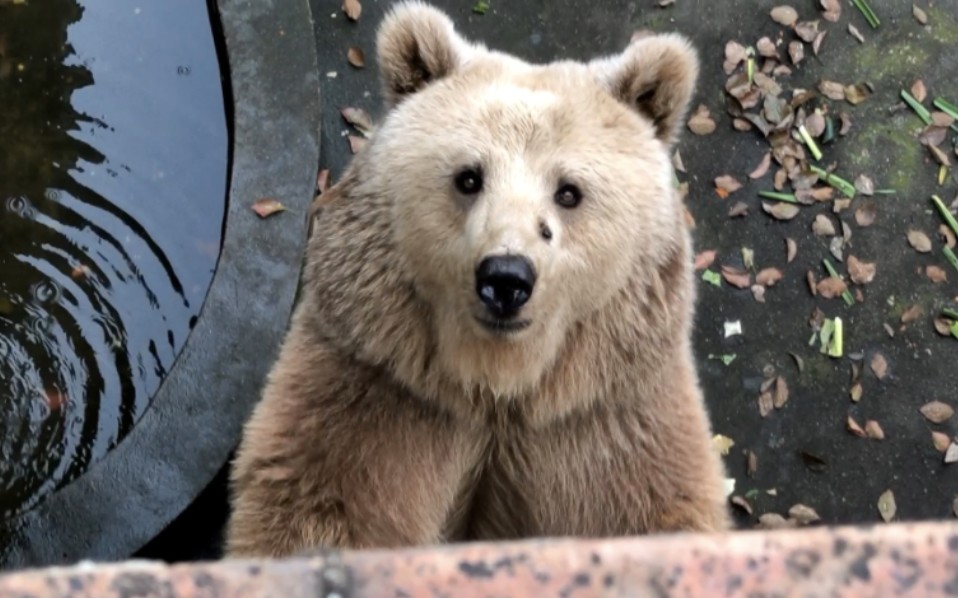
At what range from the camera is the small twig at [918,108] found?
5.69 meters

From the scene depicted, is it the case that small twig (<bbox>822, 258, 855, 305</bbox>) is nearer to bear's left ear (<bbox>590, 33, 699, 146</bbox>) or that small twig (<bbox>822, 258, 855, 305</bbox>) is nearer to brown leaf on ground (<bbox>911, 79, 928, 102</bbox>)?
brown leaf on ground (<bbox>911, 79, 928, 102</bbox>)

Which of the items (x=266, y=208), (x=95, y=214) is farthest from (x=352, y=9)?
(x=266, y=208)

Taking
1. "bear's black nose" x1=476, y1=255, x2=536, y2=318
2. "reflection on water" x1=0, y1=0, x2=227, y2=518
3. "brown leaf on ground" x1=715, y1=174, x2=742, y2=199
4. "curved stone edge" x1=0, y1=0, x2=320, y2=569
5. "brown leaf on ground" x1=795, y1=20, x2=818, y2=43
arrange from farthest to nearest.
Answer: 1. "brown leaf on ground" x1=795, y1=20, x2=818, y2=43
2. "brown leaf on ground" x1=715, y1=174, x2=742, y2=199
3. "reflection on water" x1=0, y1=0, x2=227, y2=518
4. "curved stone edge" x1=0, y1=0, x2=320, y2=569
5. "bear's black nose" x1=476, y1=255, x2=536, y2=318

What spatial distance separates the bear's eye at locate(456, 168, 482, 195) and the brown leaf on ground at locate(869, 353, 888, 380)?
10.1 feet

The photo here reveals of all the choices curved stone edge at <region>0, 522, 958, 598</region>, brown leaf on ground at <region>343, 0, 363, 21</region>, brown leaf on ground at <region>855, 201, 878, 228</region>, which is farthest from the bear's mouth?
brown leaf on ground at <region>343, 0, 363, 21</region>

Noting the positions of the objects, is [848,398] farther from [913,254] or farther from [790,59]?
[790,59]

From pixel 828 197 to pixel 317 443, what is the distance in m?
3.33

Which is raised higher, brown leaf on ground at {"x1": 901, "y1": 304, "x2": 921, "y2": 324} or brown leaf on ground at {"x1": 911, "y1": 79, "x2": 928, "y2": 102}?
brown leaf on ground at {"x1": 911, "y1": 79, "x2": 928, "y2": 102}

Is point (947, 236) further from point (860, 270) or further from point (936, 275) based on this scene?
point (860, 270)

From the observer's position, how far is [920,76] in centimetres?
578

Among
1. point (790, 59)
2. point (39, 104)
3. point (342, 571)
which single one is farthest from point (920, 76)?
point (342, 571)

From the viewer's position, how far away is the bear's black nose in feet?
8.25

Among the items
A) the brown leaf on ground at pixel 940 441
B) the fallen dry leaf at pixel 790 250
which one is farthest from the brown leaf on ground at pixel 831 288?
the brown leaf on ground at pixel 940 441

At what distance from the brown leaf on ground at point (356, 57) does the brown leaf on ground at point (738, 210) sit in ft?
6.46
